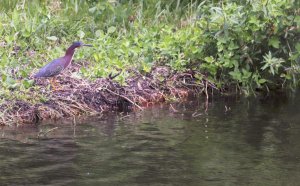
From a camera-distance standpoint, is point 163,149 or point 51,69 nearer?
point 163,149

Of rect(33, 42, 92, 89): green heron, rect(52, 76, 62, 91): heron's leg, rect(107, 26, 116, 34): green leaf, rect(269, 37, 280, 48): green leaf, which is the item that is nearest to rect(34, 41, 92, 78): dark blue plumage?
rect(33, 42, 92, 89): green heron

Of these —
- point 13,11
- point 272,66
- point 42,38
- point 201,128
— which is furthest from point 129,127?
point 13,11

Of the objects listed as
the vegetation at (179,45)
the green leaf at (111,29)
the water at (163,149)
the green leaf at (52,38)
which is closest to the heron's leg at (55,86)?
the vegetation at (179,45)

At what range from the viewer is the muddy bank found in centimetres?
873

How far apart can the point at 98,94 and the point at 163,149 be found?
198 cm

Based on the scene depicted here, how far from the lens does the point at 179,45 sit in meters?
10.9

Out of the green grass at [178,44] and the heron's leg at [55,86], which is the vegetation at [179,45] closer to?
the green grass at [178,44]

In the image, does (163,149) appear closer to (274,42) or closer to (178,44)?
(274,42)

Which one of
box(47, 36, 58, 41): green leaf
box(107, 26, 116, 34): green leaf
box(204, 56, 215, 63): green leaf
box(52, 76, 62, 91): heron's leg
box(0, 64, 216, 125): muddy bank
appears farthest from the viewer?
box(107, 26, 116, 34): green leaf

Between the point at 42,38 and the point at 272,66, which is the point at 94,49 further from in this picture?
the point at 272,66

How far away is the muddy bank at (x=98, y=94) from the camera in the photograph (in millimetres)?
8734

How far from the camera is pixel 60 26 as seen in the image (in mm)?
11422

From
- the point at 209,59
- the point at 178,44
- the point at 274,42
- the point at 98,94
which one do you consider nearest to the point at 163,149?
the point at 98,94

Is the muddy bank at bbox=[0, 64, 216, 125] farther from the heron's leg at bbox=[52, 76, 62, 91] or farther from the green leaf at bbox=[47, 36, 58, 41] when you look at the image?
the green leaf at bbox=[47, 36, 58, 41]
